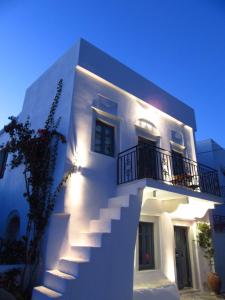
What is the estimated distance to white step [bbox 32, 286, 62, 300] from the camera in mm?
4293

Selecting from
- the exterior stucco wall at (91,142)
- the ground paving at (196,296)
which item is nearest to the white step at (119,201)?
the exterior stucco wall at (91,142)

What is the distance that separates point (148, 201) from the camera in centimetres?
761

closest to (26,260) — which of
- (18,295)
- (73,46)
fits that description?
(18,295)

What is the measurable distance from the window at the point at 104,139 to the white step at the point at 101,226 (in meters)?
2.26

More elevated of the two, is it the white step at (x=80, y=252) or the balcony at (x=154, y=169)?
the balcony at (x=154, y=169)

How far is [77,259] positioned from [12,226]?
378 cm

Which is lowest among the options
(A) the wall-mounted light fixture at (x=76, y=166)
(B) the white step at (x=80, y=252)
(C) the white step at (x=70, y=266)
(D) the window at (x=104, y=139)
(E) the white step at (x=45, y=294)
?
(E) the white step at (x=45, y=294)

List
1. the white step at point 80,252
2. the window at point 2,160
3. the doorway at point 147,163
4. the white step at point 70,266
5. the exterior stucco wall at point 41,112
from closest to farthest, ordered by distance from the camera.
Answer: the white step at point 70,266
the white step at point 80,252
the exterior stucco wall at point 41,112
the doorway at point 147,163
the window at point 2,160

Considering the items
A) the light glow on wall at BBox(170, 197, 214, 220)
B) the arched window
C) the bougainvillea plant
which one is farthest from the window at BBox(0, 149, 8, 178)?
the light glow on wall at BBox(170, 197, 214, 220)

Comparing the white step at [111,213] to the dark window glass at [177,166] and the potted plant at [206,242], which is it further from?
the potted plant at [206,242]

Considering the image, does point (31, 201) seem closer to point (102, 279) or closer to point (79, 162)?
point (79, 162)

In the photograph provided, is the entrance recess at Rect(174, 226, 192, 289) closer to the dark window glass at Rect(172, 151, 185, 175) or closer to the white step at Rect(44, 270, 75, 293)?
the dark window glass at Rect(172, 151, 185, 175)

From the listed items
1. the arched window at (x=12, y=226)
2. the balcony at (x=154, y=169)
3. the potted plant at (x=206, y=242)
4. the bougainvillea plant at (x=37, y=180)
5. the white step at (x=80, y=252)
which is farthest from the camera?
the potted plant at (x=206, y=242)

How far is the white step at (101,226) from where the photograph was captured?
534 cm
